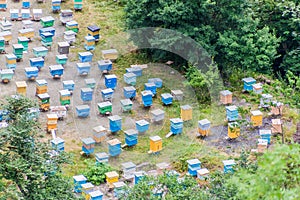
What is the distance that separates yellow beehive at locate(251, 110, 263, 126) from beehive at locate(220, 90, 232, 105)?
3.86 feet

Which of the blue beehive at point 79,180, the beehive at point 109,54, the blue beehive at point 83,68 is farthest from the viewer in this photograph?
the beehive at point 109,54

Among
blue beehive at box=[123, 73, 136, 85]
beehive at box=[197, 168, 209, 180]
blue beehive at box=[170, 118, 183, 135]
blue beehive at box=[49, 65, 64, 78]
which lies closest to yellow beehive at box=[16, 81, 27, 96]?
blue beehive at box=[49, 65, 64, 78]

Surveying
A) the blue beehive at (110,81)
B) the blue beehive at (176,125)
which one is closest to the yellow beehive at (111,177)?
the blue beehive at (176,125)

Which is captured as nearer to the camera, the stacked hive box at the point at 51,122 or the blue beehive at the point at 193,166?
the blue beehive at the point at 193,166

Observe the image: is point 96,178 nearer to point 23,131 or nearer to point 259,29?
point 23,131

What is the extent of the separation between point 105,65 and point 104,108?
93.5 inches

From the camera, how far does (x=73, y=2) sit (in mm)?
30797

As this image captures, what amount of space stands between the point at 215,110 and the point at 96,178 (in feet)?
15.0

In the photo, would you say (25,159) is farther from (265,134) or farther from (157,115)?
(265,134)

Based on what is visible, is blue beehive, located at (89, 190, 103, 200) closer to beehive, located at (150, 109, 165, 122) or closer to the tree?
the tree

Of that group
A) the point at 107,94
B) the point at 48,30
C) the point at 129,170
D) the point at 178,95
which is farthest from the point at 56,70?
the point at 129,170

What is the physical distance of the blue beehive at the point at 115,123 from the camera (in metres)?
23.3

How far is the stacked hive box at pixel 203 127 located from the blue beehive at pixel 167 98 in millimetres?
1563

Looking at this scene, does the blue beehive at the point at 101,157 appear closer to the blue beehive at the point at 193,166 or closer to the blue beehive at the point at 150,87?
the blue beehive at the point at 193,166
